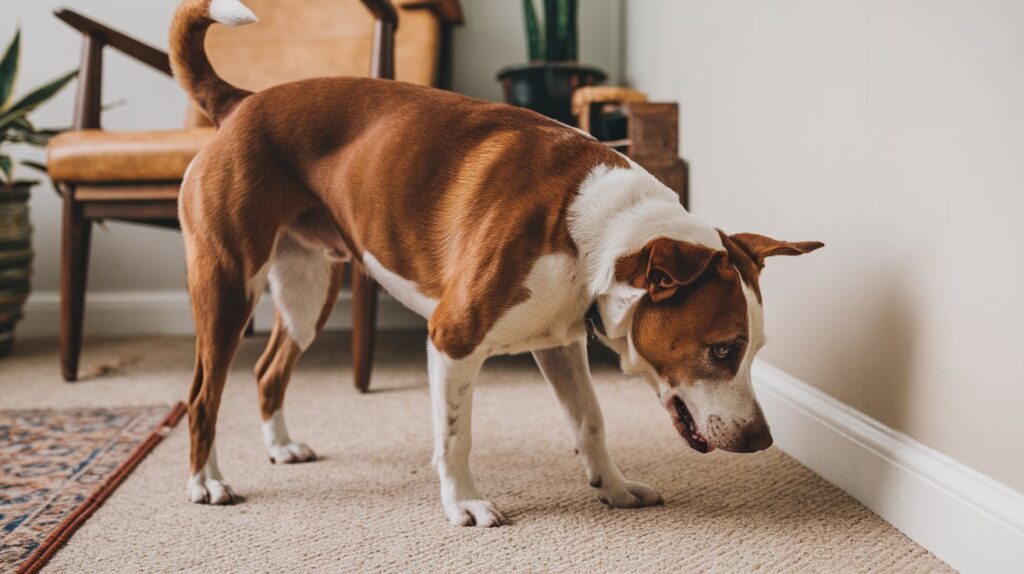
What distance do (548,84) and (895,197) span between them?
5.08 feet

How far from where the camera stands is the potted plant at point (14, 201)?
2.70 meters

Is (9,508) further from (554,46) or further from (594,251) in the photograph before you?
(554,46)

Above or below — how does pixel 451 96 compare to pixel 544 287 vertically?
above

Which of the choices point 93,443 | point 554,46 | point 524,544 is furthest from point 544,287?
point 554,46

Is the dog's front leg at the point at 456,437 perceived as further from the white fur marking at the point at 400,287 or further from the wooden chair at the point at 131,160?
the wooden chair at the point at 131,160

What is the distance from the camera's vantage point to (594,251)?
1.25m

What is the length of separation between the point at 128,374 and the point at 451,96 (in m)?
1.61

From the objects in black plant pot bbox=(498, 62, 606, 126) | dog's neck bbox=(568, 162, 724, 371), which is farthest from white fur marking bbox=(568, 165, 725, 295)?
black plant pot bbox=(498, 62, 606, 126)

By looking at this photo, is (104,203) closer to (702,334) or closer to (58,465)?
(58,465)

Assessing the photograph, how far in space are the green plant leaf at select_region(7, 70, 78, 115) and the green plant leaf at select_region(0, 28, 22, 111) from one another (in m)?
0.11

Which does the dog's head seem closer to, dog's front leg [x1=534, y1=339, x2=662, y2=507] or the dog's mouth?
the dog's mouth

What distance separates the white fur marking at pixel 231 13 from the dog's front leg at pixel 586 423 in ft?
2.48

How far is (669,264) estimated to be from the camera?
3.66ft

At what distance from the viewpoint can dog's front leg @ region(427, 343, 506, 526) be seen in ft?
4.32
